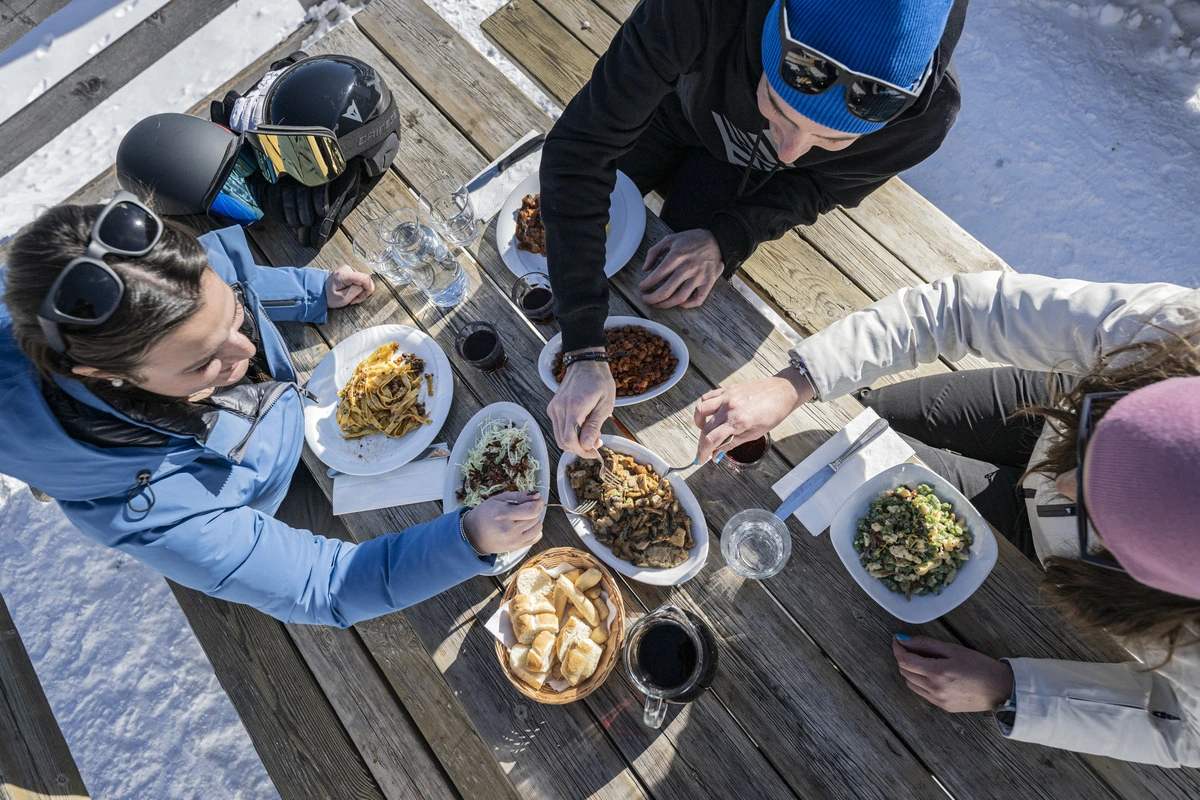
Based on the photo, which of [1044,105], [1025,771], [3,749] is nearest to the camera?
[1025,771]

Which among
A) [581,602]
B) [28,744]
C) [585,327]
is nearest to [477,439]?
[585,327]

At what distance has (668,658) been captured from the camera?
61.7 inches

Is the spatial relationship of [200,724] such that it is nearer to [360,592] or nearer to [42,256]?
[360,592]

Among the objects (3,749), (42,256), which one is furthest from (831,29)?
(3,749)

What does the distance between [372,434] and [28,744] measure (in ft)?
5.88

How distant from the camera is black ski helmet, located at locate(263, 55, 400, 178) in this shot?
199 cm

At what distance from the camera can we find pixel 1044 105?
350cm

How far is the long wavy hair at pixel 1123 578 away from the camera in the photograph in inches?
47.0

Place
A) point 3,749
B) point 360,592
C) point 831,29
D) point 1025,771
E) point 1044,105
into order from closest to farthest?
point 831,29 < point 1025,771 < point 360,592 < point 3,749 < point 1044,105

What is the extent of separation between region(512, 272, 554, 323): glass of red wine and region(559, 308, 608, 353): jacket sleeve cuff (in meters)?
0.18

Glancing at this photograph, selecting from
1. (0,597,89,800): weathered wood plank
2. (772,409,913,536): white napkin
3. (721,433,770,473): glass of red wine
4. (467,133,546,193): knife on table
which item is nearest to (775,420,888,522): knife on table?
(772,409,913,536): white napkin

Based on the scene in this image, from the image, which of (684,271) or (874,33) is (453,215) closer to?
(684,271)

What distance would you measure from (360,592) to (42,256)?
1018mm

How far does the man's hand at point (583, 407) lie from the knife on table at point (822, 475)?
0.51 meters
